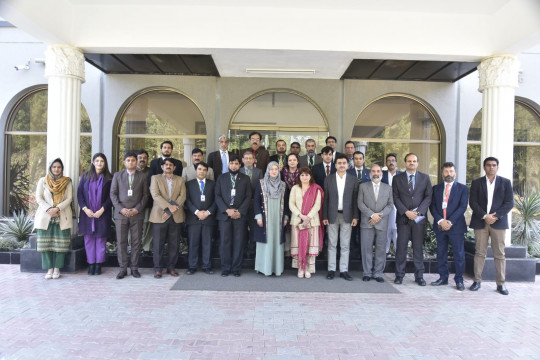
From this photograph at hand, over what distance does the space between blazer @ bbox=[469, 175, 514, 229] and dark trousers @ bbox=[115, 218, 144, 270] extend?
531 cm

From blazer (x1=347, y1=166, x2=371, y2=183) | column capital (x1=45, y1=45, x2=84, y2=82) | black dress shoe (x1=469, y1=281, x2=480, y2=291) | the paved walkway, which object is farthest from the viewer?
blazer (x1=347, y1=166, x2=371, y2=183)

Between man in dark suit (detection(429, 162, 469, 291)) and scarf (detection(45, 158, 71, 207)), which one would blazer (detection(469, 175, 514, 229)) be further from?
scarf (detection(45, 158, 71, 207))

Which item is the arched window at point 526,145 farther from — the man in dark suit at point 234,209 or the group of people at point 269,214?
the man in dark suit at point 234,209

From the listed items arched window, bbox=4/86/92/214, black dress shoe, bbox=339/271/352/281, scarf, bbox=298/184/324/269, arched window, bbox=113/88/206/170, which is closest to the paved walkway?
black dress shoe, bbox=339/271/352/281

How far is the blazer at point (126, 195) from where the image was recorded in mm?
5832

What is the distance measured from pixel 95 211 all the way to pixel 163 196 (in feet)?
3.68

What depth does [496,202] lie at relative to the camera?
5496 millimetres

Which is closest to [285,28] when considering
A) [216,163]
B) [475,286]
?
[216,163]

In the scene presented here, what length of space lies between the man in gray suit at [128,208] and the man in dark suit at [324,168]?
295 cm

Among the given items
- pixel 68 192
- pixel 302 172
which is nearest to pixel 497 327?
pixel 302 172

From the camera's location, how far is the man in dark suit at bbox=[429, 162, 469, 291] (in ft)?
18.4

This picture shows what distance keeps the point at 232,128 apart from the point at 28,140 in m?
5.25

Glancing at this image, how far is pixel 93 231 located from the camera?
19.2 ft

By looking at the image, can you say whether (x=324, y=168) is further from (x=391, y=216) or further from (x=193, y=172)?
(x=193, y=172)
